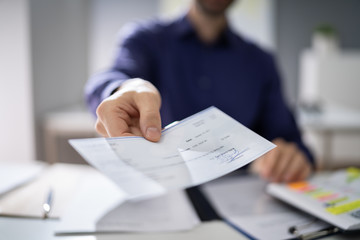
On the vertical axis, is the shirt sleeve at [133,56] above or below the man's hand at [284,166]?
above

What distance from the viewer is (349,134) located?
1911 mm

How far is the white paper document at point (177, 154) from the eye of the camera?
31 cm

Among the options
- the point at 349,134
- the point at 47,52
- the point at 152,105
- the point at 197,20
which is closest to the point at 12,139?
the point at 47,52

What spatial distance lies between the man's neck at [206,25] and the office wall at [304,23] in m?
1.97

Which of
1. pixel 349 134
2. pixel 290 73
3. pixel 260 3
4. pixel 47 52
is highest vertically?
pixel 260 3

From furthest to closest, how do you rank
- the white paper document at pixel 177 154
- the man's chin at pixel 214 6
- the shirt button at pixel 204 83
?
the shirt button at pixel 204 83, the man's chin at pixel 214 6, the white paper document at pixel 177 154

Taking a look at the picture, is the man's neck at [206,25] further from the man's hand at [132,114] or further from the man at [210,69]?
the man's hand at [132,114]

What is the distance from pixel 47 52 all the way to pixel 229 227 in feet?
4.74

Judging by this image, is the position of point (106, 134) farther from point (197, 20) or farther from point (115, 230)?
point (197, 20)

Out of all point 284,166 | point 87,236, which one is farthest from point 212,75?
point 87,236


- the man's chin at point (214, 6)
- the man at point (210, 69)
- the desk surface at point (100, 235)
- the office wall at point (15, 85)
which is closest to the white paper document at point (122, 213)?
the desk surface at point (100, 235)

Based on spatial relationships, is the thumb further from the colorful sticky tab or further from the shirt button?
the shirt button

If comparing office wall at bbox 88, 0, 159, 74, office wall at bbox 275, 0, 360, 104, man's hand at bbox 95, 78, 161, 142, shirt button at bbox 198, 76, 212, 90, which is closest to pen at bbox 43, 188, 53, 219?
man's hand at bbox 95, 78, 161, 142

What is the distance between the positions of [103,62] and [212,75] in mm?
1670
